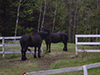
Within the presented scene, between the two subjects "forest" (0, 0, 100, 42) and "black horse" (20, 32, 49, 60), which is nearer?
"black horse" (20, 32, 49, 60)

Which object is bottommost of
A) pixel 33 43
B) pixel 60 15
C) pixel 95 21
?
pixel 33 43

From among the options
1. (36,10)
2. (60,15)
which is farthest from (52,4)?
(36,10)

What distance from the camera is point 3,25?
26859 millimetres

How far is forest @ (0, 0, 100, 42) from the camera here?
24.4 meters

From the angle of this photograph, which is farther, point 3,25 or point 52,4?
point 52,4

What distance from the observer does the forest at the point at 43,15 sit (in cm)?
2442

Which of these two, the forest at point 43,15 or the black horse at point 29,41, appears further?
the forest at point 43,15

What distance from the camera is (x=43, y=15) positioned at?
110 ft

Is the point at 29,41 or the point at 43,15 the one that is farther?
the point at 43,15

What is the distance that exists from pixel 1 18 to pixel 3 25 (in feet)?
3.91

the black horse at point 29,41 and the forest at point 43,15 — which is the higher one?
the forest at point 43,15

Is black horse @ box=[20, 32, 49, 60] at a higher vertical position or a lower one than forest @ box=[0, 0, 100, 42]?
lower

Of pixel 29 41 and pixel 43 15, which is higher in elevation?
pixel 43 15

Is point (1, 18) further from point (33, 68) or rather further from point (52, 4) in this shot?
point (33, 68)
